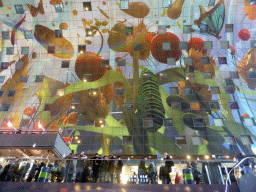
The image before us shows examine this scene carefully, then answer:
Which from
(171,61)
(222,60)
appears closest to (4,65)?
(171,61)

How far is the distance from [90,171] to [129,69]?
13.2m

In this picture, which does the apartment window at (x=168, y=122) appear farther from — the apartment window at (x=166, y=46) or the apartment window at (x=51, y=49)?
the apartment window at (x=51, y=49)

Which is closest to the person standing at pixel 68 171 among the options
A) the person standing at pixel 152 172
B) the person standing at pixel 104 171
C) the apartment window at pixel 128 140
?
the person standing at pixel 104 171

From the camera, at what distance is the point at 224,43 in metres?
21.4

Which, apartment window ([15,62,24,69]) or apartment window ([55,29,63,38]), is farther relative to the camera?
apartment window ([55,29,63,38])

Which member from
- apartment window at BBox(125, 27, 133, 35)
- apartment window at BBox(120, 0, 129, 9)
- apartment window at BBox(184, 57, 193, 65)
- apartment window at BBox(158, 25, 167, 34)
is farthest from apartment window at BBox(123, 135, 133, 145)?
apartment window at BBox(120, 0, 129, 9)

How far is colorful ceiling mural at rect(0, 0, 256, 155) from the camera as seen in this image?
1814 cm

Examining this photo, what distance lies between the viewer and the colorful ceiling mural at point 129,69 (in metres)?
18.1

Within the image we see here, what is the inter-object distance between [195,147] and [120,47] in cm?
1071

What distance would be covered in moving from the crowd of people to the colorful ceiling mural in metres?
8.25

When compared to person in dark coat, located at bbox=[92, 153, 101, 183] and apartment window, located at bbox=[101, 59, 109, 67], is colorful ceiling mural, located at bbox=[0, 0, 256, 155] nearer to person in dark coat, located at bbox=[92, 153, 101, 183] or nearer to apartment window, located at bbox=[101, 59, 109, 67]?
apartment window, located at bbox=[101, 59, 109, 67]

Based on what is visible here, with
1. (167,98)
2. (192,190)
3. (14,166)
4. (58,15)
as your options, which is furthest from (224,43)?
(14,166)

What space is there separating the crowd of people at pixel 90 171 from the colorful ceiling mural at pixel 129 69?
8.25 m

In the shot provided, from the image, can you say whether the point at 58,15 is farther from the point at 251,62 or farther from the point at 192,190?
the point at 192,190
